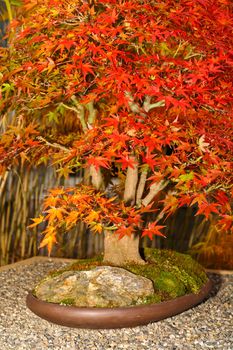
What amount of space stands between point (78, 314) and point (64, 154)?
79cm

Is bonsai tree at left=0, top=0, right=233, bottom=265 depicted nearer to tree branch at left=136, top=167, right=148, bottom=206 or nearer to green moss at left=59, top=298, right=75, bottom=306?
tree branch at left=136, top=167, right=148, bottom=206

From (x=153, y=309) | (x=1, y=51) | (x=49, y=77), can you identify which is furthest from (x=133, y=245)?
(x=1, y=51)

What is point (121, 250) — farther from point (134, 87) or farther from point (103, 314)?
point (134, 87)

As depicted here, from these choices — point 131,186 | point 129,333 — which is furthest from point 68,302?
point 131,186

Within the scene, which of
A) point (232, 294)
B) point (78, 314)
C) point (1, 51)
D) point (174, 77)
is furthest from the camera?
point (232, 294)

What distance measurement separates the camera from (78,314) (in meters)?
2.87

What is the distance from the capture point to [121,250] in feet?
11.0

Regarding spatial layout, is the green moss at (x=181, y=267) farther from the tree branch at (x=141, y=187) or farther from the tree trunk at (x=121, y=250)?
the tree branch at (x=141, y=187)

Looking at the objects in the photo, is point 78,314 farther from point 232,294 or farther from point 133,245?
point 232,294

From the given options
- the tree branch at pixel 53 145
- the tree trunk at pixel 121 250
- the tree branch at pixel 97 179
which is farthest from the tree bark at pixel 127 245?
the tree branch at pixel 53 145

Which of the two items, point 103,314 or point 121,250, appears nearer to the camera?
point 103,314

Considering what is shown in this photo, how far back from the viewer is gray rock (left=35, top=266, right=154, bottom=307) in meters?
2.94

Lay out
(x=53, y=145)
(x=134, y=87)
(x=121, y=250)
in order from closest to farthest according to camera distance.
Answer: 1. (x=134, y=87)
2. (x=53, y=145)
3. (x=121, y=250)

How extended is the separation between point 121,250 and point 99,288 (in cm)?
41
